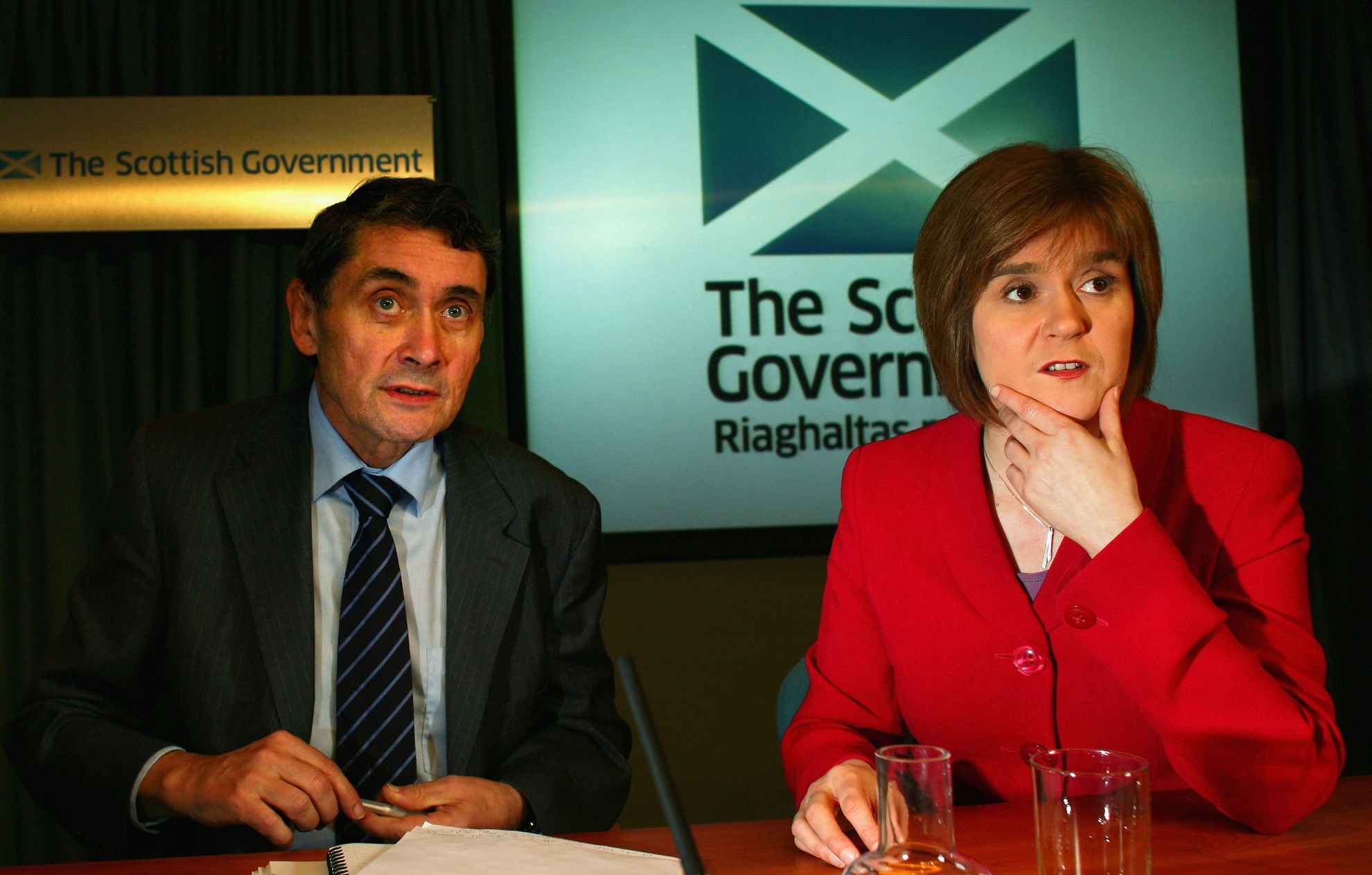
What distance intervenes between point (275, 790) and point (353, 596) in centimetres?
46

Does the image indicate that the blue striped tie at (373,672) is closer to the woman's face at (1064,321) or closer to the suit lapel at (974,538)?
the suit lapel at (974,538)

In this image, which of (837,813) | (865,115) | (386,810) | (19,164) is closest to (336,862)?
(386,810)

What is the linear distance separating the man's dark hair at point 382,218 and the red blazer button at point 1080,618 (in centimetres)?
122

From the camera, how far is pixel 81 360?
10.0ft

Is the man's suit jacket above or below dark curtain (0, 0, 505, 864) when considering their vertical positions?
below

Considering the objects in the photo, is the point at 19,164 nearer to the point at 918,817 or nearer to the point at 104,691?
the point at 104,691

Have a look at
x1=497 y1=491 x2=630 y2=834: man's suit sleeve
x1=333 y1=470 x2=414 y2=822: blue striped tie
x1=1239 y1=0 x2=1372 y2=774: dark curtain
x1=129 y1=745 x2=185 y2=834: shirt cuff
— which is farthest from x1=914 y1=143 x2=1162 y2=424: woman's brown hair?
x1=1239 y1=0 x2=1372 y2=774: dark curtain

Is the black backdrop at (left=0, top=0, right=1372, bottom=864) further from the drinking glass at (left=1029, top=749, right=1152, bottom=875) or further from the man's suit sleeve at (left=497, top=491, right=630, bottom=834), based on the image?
the drinking glass at (left=1029, top=749, right=1152, bottom=875)

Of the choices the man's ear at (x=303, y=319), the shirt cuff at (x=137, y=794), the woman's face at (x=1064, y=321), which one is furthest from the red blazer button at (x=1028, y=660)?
the man's ear at (x=303, y=319)

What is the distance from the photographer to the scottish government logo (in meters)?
3.33

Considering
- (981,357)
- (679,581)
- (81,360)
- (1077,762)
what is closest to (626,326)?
(679,581)

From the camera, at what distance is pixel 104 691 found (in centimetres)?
172

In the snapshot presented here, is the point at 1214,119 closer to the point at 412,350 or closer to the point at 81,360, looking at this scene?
the point at 412,350

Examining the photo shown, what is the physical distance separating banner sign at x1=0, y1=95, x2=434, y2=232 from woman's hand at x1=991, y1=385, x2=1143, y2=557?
2129 mm
